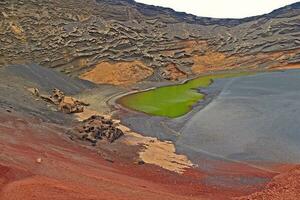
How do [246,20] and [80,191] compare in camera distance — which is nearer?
[80,191]

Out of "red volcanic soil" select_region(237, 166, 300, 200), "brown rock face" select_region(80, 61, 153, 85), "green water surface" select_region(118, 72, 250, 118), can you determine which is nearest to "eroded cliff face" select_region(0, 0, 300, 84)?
"brown rock face" select_region(80, 61, 153, 85)

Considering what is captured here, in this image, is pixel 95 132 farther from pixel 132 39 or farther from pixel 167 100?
pixel 132 39

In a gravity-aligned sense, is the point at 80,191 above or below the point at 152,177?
above

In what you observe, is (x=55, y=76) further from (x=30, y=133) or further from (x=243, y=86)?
(x=30, y=133)

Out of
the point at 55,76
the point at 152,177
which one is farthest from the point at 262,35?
the point at 152,177

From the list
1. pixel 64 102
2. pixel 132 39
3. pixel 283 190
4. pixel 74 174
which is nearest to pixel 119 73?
pixel 132 39

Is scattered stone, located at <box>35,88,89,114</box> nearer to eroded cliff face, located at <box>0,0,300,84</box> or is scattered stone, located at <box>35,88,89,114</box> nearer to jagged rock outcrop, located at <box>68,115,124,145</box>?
jagged rock outcrop, located at <box>68,115,124,145</box>
